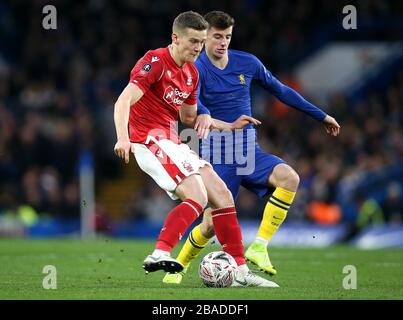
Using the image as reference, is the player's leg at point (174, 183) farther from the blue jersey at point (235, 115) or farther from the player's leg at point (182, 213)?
the blue jersey at point (235, 115)

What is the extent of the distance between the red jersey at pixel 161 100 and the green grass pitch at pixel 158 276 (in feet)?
4.82

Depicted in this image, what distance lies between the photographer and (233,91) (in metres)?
10.4

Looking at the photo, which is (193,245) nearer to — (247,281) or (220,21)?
(247,281)

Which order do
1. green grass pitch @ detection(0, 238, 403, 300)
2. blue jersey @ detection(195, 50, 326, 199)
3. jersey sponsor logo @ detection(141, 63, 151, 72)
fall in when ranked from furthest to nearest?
blue jersey @ detection(195, 50, 326, 199)
jersey sponsor logo @ detection(141, 63, 151, 72)
green grass pitch @ detection(0, 238, 403, 300)

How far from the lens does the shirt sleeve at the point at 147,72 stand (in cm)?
879

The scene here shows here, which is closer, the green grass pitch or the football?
the green grass pitch

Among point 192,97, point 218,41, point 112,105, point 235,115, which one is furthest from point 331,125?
point 112,105

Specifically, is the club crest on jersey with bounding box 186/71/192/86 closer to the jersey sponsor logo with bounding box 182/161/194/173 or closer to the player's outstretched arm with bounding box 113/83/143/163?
the player's outstretched arm with bounding box 113/83/143/163

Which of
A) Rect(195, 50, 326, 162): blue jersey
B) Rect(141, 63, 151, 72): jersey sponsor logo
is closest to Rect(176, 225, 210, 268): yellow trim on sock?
Rect(195, 50, 326, 162): blue jersey

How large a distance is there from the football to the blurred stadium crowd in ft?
35.9

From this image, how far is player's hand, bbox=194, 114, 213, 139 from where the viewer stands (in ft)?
30.6

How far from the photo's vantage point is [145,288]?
8977mm

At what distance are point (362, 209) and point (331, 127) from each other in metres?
9.44

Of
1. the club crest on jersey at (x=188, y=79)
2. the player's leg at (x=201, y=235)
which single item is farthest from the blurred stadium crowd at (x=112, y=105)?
the club crest on jersey at (x=188, y=79)
